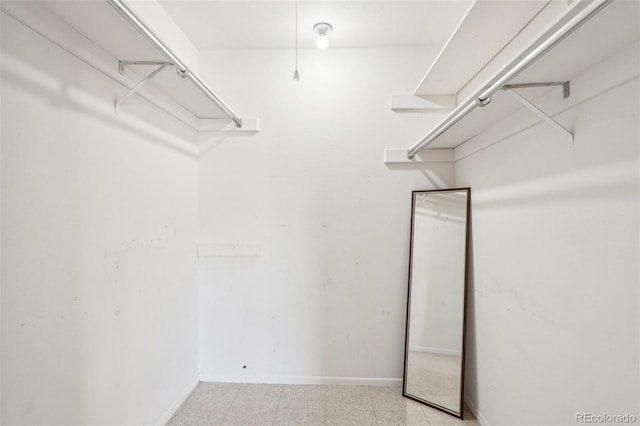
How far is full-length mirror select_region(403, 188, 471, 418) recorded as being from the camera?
191 centimetres

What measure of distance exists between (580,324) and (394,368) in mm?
1401

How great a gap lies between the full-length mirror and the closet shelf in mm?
506

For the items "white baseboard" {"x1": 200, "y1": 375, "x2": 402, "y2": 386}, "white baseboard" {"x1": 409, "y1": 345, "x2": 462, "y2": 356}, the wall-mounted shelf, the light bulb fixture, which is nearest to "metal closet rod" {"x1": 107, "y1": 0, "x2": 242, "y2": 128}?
the wall-mounted shelf

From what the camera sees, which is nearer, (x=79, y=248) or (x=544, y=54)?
(x=544, y=54)

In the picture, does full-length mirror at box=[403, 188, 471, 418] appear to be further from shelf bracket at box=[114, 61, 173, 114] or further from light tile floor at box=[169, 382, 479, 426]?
shelf bracket at box=[114, 61, 173, 114]

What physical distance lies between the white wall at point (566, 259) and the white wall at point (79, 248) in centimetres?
197

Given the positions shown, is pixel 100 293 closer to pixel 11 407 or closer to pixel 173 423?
pixel 11 407

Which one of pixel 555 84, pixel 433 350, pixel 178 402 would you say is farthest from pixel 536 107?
pixel 178 402

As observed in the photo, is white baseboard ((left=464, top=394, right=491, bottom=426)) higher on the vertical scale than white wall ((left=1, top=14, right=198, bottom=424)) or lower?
lower

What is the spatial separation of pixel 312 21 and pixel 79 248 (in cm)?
186

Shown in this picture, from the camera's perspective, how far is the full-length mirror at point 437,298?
6.27 feet

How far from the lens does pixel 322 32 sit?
6.49 ft

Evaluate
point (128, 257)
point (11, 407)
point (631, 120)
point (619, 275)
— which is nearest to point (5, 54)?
point (128, 257)

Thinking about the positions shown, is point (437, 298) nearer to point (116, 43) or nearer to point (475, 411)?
point (475, 411)
